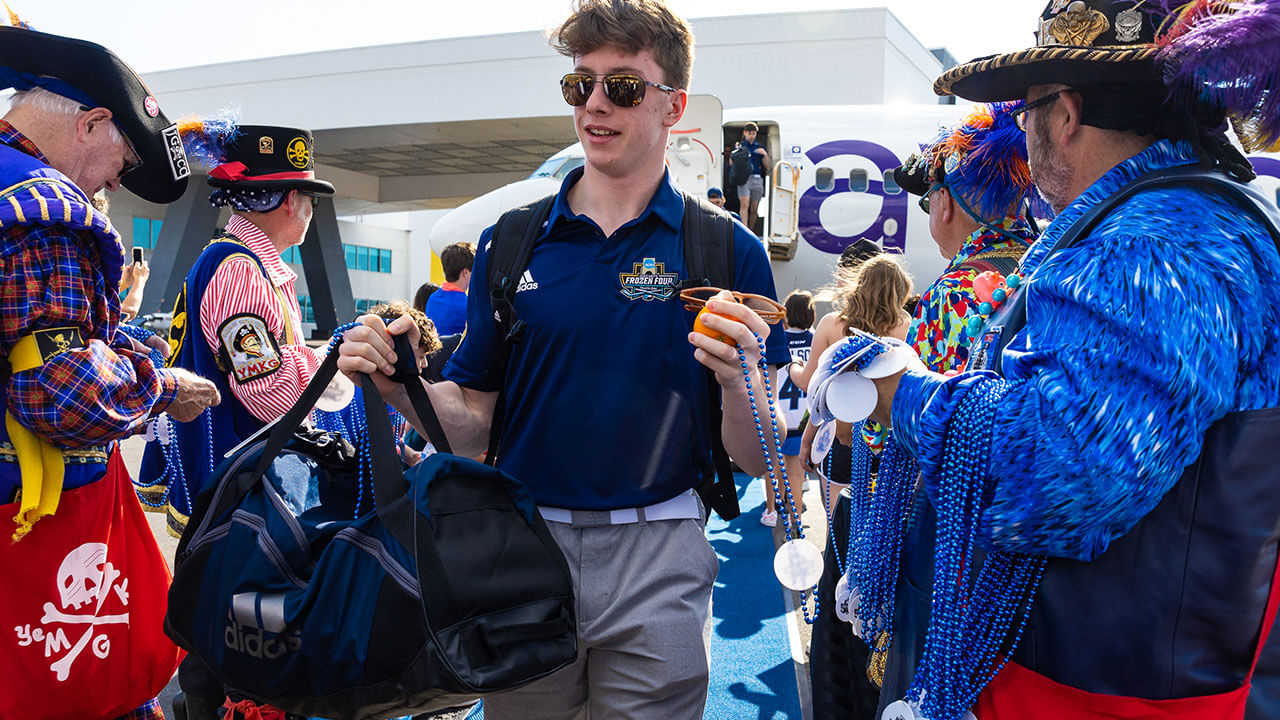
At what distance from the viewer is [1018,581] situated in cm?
146

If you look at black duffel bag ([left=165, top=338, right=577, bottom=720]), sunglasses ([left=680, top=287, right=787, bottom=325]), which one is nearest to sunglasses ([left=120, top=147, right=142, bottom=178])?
black duffel bag ([left=165, top=338, right=577, bottom=720])

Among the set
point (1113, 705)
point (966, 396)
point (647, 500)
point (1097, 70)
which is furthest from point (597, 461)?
point (1097, 70)

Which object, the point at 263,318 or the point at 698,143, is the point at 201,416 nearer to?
the point at 263,318

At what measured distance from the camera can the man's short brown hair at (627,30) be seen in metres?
2.07

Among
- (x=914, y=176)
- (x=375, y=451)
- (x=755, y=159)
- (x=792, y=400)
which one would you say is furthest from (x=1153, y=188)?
(x=755, y=159)

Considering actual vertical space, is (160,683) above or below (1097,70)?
below

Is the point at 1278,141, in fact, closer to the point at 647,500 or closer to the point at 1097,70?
the point at 1097,70

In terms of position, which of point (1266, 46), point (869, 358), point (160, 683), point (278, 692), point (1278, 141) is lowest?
point (160, 683)

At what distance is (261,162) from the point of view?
11.4 feet

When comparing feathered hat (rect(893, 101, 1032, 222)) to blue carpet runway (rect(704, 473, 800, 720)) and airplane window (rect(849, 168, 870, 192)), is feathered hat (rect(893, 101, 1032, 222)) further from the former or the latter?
airplane window (rect(849, 168, 870, 192))

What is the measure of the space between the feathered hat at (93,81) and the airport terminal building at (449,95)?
64.8 ft

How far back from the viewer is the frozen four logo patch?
2.09 meters

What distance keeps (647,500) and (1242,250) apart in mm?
1277

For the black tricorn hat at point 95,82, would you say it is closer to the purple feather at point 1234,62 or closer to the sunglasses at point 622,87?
the sunglasses at point 622,87
